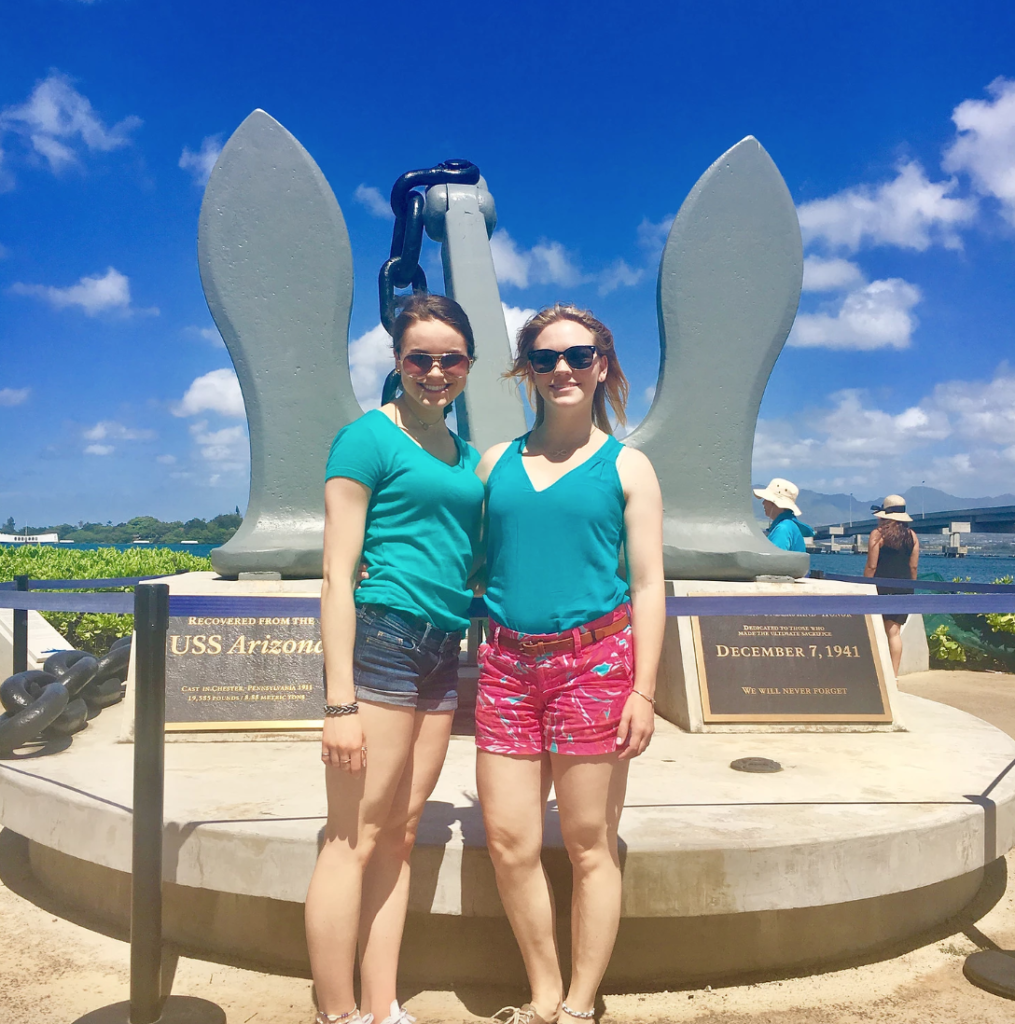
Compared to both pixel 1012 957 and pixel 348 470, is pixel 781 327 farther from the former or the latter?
pixel 348 470

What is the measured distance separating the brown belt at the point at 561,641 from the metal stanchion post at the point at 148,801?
0.79 m

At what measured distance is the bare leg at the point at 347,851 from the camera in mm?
1511

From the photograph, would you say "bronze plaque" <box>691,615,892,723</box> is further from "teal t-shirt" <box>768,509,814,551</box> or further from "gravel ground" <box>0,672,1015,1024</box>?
"gravel ground" <box>0,672,1015,1024</box>

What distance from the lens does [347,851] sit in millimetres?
1535

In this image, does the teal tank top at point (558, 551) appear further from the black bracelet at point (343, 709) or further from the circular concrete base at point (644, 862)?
the circular concrete base at point (644, 862)

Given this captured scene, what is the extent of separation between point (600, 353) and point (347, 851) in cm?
105

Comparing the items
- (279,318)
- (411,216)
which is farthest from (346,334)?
(411,216)

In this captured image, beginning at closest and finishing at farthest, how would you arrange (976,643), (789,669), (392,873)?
(392,873) → (789,669) → (976,643)

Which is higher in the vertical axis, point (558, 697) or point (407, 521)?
point (407, 521)

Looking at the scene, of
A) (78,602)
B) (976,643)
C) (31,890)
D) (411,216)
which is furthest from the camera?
(976,643)

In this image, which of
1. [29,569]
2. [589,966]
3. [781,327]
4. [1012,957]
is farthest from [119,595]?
[29,569]

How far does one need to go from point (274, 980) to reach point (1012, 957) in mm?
1813

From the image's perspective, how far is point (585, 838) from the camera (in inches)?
61.6

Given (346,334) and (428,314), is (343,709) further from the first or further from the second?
(346,334)
